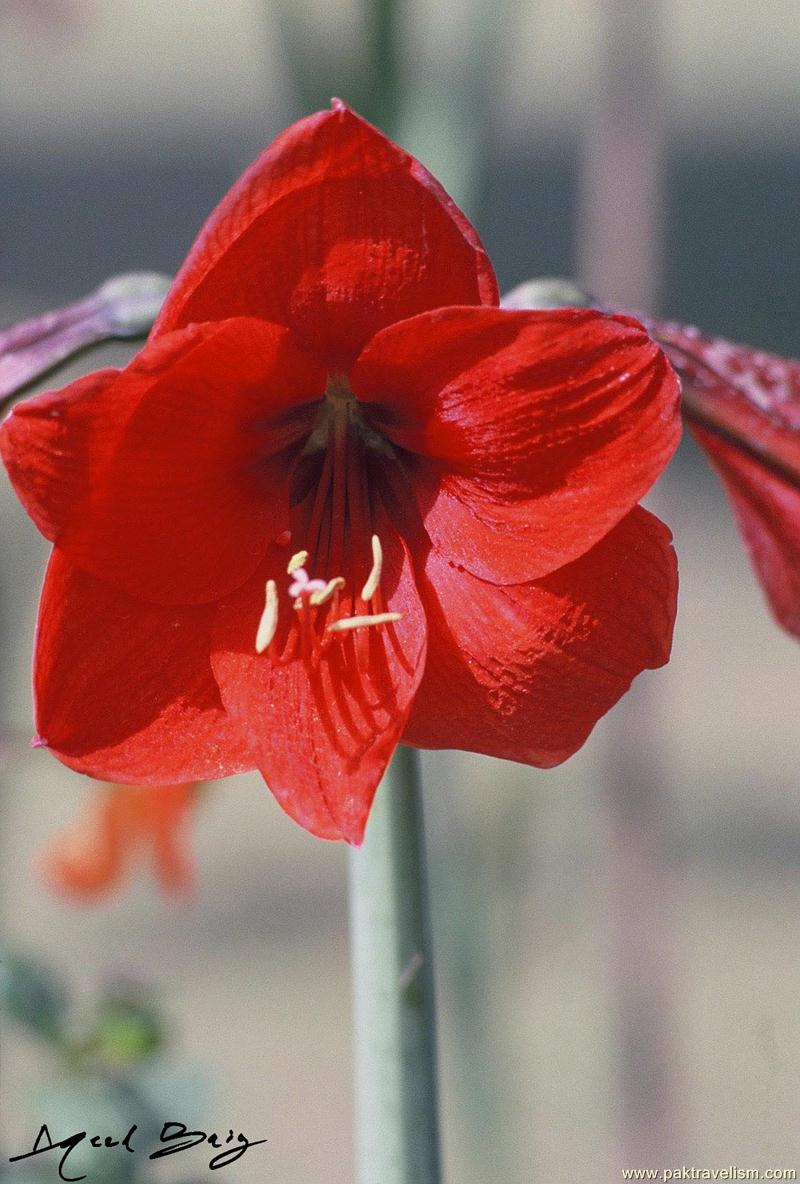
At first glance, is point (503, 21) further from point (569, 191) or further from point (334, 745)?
point (569, 191)

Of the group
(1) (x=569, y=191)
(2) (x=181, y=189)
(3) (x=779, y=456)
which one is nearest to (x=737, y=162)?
(1) (x=569, y=191)

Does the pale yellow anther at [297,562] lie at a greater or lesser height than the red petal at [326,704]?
greater

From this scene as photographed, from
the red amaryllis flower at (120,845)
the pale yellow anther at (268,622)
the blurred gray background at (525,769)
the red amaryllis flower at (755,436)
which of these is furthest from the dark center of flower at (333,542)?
the red amaryllis flower at (120,845)

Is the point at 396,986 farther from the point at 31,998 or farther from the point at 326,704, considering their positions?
the point at 31,998

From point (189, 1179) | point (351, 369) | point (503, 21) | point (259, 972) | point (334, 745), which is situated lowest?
point (259, 972)

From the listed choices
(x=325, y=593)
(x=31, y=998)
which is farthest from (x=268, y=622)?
(x=31, y=998)
